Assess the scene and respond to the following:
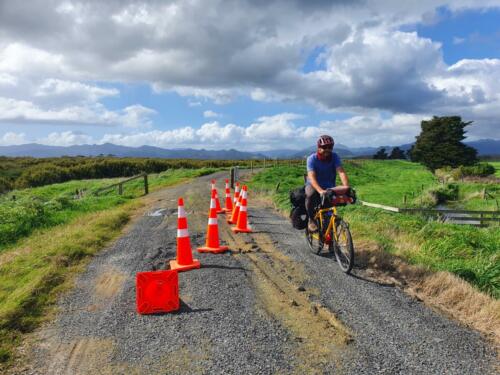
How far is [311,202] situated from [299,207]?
1.87 feet

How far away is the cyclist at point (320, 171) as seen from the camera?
699 cm

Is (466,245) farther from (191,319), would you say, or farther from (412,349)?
(191,319)

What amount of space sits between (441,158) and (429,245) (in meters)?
47.7

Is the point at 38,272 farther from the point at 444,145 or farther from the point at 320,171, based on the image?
the point at 444,145

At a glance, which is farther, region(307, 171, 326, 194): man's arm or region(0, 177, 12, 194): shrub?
region(0, 177, 12, 194): shrub

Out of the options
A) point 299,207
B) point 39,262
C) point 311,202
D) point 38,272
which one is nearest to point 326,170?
point 311,202

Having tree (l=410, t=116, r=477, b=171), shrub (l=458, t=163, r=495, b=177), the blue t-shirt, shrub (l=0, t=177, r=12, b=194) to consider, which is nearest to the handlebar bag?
the blue t-shirt

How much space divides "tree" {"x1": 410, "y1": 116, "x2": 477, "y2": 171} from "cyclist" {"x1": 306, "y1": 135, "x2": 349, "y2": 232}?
48.9 metres

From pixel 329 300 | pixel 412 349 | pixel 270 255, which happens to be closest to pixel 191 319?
pixel 329 300

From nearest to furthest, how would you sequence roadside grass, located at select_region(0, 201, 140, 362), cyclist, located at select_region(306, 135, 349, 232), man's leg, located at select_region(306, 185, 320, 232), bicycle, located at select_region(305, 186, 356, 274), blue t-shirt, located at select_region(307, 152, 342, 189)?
1. roadside grass, located at select_region(0, 201, 140, 362)
2. bicycle, located at select_region(305, 186, 356, 274)
3. cyclist, located at select_region(306, 135, 349, 232)
4. blue t-shirt, located at select_region(307, 152, 342, 189)
5. man's leg, located at select_region(306, 185, 320, 232)

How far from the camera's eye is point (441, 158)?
5150cm

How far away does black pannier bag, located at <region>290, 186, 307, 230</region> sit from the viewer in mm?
7746

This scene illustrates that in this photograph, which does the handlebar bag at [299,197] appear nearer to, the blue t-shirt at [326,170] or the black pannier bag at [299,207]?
the black pannier bag at [299,207]

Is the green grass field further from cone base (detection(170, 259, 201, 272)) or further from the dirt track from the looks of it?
cone base (detection(170, 259, 201, 272))
